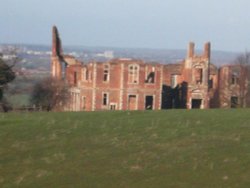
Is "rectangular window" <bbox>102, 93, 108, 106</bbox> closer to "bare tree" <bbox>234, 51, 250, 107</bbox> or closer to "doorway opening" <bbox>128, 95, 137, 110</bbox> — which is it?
"doorway opening" <bbox>128, 95, 137, 110</bbox>

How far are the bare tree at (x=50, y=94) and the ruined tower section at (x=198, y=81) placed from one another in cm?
1364

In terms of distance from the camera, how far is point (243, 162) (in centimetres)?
1692

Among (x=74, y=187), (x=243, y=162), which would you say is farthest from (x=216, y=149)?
(x=74, y=187)

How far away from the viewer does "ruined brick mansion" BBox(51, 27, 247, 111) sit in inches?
2751

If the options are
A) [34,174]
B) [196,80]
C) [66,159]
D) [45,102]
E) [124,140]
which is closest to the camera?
[34,174]

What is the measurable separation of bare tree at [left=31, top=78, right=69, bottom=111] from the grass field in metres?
41.0

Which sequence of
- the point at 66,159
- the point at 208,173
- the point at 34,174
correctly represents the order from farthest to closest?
the point at 66,159, the point at 34,174, the point at 208,173

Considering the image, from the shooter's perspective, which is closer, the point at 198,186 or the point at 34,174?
the point at 198,186

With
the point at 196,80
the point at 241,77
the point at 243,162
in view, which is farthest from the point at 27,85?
the point at 243,162

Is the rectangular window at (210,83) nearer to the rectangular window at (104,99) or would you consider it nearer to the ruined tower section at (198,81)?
the ruined tower section at (198,81)

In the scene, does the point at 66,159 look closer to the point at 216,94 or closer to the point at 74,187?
the point at 74,187

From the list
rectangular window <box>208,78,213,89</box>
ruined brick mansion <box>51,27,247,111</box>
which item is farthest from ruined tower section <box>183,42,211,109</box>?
rectangular window <box>208,78,213,89</box>

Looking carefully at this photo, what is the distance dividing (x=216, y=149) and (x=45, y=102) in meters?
50.9

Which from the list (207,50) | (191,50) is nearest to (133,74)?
(191,50)
